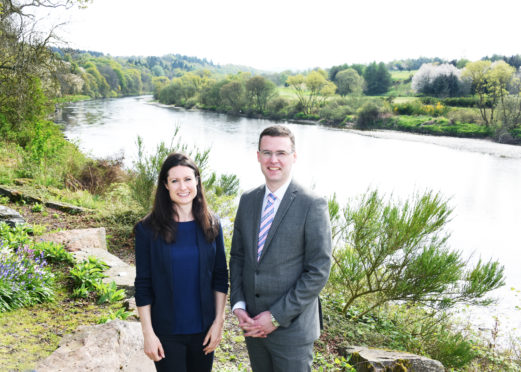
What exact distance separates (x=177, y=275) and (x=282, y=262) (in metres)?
0.57

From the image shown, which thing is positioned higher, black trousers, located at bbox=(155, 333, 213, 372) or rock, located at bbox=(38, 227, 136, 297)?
→ black trousers, located at bbox=(155, 333, 213, 372)

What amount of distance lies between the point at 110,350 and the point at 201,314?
1100mm

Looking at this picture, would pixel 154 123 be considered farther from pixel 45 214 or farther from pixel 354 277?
pixel 354 277

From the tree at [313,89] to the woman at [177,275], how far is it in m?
44.8

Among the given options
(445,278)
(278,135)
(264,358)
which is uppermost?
(278,135)

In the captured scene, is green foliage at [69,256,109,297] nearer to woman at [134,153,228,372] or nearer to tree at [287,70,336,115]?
woman at [134,153,228,372]

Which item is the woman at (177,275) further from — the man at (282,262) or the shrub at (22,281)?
the shrub at (22,281)

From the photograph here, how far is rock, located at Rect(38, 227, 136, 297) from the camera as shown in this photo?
401cm

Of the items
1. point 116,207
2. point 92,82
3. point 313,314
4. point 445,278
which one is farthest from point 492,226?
point 92,82

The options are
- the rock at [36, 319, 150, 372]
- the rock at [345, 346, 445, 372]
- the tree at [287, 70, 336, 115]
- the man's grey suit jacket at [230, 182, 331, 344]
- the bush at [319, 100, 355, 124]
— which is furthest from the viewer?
the tree at [287, 70, 336, 115]

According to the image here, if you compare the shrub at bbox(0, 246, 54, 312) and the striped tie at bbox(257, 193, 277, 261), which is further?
the shrub at bbox(0, 246, 54, 312)

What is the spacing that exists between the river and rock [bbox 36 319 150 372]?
175 inches

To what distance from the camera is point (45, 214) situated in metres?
6.31

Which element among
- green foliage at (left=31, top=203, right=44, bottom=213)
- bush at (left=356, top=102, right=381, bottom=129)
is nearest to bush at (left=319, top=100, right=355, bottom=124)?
bush at (left=356, top=102, right=381, bottom=129)
